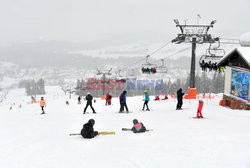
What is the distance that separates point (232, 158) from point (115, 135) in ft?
15.9

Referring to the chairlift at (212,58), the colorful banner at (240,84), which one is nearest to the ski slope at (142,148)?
the colorful banner at (240,84)

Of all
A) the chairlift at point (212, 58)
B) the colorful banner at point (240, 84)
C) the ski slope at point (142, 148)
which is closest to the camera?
the ski slope at point (142, 148)

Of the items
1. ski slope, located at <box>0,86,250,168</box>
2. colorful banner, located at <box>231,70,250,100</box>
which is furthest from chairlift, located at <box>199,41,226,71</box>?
ski slope, located at <box>0,86,250,168</box>

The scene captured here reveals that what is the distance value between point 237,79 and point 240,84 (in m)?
0.65

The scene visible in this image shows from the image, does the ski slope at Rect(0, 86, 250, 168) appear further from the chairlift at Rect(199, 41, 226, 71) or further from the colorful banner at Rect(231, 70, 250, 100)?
the chairlift at Rect(199, 41, 226, 71)

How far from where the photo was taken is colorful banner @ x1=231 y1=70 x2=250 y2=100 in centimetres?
1616

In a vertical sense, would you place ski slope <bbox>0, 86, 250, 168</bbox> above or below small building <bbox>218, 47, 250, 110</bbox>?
below

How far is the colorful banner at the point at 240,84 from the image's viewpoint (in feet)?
53.0

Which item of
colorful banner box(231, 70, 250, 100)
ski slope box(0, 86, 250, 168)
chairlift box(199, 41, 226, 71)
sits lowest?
ski slope box(0, 86, 250, 168)

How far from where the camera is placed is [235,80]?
708 inches

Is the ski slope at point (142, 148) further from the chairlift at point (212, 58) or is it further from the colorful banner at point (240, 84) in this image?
the chairlift at point (212, 58)

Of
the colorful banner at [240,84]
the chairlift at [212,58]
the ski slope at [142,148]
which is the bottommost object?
the ski slope at [142,148]

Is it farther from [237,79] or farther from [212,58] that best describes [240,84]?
[212,58]

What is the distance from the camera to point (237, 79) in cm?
1762
